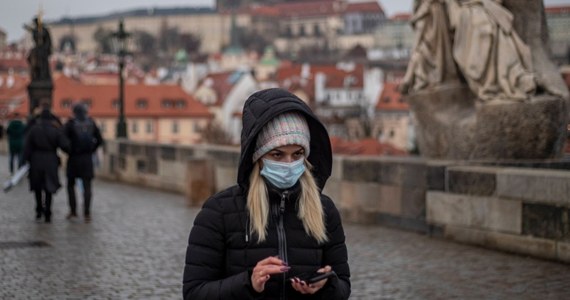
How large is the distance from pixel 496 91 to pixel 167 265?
149 inches

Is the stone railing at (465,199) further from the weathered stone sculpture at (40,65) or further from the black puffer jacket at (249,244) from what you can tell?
the weathered stone sculpture at (40,65)

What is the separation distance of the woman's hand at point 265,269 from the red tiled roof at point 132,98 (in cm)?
9346

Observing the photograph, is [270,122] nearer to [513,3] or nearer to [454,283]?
[454,283]

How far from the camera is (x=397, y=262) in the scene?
9602mm

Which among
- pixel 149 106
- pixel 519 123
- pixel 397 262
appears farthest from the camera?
pixel 149 106

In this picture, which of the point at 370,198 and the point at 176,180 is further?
the point at 176,180

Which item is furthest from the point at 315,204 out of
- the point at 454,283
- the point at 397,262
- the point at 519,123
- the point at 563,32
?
the point at 563,32

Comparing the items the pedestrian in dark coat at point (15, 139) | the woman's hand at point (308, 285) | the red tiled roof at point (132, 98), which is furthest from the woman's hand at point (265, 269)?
the red tiled roof at point (132, 98)

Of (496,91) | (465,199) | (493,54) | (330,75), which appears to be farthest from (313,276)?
(330,75)

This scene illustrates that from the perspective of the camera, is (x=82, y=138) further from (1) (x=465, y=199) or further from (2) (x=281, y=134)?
(2) (x=281, y=134)

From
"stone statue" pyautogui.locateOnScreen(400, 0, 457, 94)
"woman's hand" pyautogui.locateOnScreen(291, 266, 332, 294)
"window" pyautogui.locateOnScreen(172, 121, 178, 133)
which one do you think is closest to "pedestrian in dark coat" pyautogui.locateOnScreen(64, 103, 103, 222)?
"stone statue" pyautogui.locateOnScreen(400, 0, 457, 94)

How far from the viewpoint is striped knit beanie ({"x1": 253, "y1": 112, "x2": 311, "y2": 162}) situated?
12.6ft

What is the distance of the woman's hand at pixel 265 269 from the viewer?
3600 mm

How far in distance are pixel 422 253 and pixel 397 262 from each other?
53 centimetres
